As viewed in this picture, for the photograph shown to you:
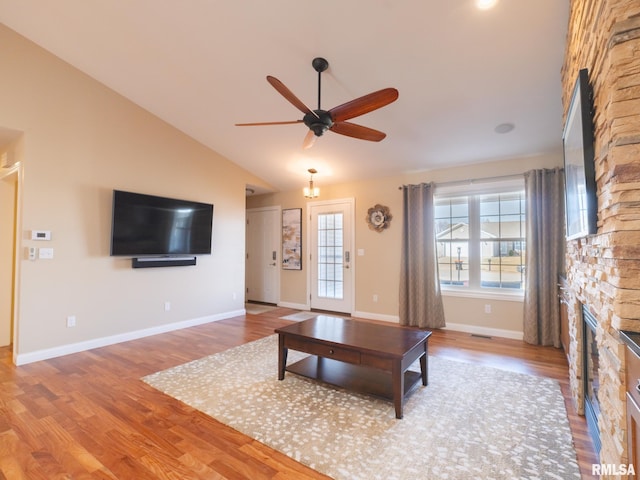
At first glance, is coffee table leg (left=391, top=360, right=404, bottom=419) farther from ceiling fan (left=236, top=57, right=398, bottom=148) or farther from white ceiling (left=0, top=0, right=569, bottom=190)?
white ceiling (left=0, top=0, right=569, bottom=190)

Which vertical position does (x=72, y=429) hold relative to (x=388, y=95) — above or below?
below

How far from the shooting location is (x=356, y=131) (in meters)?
2.90

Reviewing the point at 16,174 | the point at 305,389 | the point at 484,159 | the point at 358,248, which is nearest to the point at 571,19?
the point at 484,159

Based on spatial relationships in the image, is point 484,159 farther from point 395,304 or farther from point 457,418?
point 457,418

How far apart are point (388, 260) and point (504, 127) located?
8.60 feet

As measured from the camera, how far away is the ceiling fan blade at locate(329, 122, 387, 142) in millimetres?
2806

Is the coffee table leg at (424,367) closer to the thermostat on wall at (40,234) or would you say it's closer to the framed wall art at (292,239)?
the framed wall art at (292,239)

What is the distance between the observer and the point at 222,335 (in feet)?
14.8

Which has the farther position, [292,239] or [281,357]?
[292,239]

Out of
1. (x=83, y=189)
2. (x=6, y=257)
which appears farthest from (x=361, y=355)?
(x=6, y=257)

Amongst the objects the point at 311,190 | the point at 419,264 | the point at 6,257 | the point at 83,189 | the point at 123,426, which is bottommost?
the point at 123,426

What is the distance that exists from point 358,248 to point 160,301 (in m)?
3.38

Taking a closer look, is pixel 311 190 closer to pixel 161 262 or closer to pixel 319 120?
pixel 161 262

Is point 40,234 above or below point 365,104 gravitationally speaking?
below
